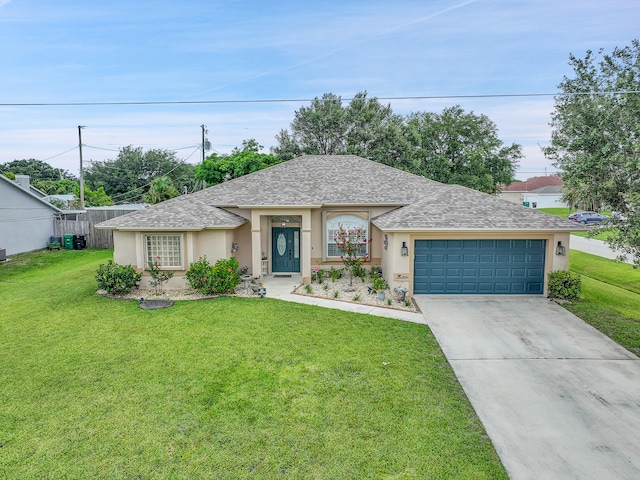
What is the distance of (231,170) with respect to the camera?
2759 centimetres

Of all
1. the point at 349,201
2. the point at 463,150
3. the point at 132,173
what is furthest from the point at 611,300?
the point at 132,173

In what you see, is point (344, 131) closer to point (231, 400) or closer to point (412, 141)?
point (412, 141)

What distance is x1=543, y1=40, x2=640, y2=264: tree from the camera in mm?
8180

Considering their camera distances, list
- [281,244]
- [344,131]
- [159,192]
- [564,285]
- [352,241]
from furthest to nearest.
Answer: [344,131] → [159,192] → [281,244] → [352,241] → [564,285]

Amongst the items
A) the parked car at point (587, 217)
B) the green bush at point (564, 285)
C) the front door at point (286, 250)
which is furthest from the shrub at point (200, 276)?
the parked car at point (587, 217)

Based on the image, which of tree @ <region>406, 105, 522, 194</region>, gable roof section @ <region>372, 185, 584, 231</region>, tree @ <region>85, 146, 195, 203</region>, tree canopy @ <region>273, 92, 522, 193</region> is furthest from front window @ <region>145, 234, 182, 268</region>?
tree @ <region>85, 146, 195, 203</region>

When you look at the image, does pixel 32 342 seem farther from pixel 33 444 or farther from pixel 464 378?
pixel 464 378

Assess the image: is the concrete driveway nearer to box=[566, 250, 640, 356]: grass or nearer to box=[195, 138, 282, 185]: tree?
box=[566, 250, 640, 356]: grass

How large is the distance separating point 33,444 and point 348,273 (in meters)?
12.3

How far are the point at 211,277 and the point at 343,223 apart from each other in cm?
605

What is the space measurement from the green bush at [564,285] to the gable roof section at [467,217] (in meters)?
1.63

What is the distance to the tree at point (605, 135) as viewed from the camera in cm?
818

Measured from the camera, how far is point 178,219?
46.1 ft

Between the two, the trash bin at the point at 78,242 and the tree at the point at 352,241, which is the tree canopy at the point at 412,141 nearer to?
the tree at the point at 352,241
